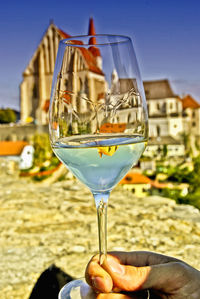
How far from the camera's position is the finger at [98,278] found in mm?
787

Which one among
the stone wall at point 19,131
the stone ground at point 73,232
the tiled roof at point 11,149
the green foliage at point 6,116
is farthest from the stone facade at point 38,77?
the stone ground at point 73,232

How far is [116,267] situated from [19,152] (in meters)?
17.2

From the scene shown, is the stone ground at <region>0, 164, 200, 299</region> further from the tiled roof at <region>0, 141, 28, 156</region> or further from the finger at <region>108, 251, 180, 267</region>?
the tiled roof at <region>0, 141, 28, 156</region>

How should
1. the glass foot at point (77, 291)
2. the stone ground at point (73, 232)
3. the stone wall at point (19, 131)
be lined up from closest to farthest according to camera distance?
the glass foot at point (77, 291) < the stone ground at point (73, 232) < the stone wall at point (19, 131)

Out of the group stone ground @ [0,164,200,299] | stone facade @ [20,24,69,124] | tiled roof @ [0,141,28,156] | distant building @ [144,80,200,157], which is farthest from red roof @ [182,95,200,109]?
stone ground @ [0,164,200,299]

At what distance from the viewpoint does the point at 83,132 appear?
2.73 ft

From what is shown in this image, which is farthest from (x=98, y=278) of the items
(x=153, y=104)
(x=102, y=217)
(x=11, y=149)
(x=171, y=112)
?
(x=153, y=104)

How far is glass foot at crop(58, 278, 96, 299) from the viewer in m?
0.89

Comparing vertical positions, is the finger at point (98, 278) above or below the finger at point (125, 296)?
above

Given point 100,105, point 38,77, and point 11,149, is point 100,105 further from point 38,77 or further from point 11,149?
point 38,77

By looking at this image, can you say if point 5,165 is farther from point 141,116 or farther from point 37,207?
point 141,116

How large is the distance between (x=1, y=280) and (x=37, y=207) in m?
1.06

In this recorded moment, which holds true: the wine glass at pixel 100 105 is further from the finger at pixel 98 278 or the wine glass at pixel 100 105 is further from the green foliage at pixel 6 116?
the green foliage at pixel 6 116

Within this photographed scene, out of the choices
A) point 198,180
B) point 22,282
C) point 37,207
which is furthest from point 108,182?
point 198,180
